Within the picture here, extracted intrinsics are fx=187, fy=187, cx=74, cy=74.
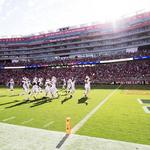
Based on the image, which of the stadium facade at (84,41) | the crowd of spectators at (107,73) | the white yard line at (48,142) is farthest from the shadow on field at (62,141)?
the stadium facade at (84,41)

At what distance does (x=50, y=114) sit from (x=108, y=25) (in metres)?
48.3

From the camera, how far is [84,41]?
5984cm

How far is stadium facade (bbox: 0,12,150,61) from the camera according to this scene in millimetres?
50531

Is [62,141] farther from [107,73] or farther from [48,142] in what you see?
[107,73]

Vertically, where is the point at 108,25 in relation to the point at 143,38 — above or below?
above

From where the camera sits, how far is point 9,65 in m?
62.2

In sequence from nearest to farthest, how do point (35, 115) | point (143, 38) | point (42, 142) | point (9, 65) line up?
point (42, 142)
point (35, 115)
point (143, 38)
point (9, 65)

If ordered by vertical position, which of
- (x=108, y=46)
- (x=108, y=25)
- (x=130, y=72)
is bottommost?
(x=130, y=72)

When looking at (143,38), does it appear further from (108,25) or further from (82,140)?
(82,140)

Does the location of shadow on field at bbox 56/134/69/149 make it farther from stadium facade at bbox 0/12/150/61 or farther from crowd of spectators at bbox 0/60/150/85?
stadium facade at bbox 0/12/150/61

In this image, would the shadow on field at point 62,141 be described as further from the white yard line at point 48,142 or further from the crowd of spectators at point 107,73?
the crowd of spectators at point 107,73

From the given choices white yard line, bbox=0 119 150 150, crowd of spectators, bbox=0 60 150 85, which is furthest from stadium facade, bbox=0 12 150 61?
white yard line, bbox=0 119 150 150

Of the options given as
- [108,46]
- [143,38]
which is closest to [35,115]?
[143,38]

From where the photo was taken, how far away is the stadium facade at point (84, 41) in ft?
166
